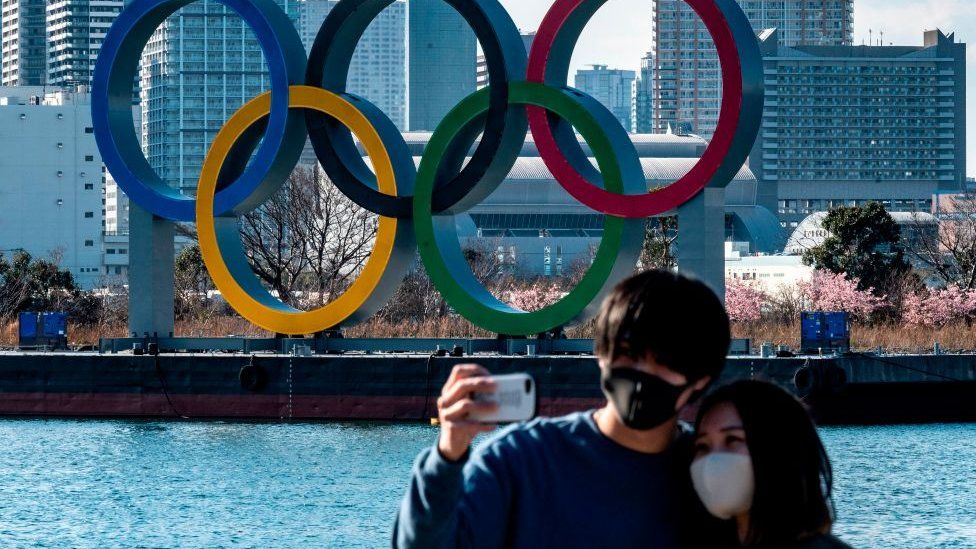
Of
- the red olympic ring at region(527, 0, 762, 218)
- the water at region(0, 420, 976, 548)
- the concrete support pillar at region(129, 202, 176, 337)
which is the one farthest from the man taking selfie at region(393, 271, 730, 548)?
the concrete support pillar at region(129, 202, 176, 337)

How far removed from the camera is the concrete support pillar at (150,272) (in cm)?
4291

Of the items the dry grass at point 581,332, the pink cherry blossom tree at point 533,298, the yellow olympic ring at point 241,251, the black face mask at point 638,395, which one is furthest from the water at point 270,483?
the pink cherry blossom tree at point 533,298

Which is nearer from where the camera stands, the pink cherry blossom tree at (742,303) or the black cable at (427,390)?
the black cable at (427,390)

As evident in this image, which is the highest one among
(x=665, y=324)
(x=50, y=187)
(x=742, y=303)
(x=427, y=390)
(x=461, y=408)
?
(x=50, y=187)

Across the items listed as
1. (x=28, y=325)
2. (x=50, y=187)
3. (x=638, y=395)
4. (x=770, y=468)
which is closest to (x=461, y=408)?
(x=638, y=395)

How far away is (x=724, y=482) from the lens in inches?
216

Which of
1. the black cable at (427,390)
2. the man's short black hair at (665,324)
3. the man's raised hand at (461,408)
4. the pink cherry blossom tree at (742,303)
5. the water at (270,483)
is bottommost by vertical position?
the water at (270,483)

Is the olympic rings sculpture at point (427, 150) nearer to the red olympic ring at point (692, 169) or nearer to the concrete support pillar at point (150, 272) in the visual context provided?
the red olympic ring at point (692, 169)

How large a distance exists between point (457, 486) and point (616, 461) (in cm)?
62

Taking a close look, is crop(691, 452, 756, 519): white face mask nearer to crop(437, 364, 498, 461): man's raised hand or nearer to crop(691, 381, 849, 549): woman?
crop(691, 381, 849, 549): woman

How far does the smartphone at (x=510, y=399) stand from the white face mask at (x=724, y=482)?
0.67m

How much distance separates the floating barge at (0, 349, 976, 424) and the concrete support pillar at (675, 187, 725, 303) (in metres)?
2.00

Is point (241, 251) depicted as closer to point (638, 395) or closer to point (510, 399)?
point (638, 395)

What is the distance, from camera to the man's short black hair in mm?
5527
